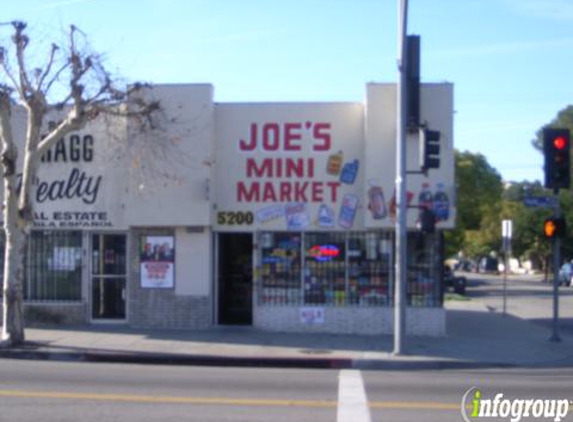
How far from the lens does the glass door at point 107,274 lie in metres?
21.9

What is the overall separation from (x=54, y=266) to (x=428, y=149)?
9774mm

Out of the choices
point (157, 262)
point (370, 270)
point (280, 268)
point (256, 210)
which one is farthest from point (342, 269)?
point (157, 262)

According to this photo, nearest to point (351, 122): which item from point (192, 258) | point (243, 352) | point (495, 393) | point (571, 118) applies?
point (192, 258)

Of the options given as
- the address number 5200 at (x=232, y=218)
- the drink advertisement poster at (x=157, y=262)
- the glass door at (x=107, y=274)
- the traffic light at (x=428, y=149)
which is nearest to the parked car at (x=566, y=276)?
the address number 5200 at (x=232, y=218)

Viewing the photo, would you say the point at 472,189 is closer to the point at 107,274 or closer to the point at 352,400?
the point at 107,274

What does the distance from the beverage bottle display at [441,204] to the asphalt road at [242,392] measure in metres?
4.98

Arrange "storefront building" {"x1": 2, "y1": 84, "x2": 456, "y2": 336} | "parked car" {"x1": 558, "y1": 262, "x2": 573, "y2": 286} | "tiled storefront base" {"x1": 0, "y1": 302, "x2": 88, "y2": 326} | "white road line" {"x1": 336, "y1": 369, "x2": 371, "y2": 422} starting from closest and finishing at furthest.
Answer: "white road line" {"x1": 336, "y1": 369, "x2": 371, "y2": 422}
"storefront building" {"x1": 2, "y1": 84, "x2": 456, "y2": 336}
"tiled storefront base" {"x1": 0, "y1": 302, "x2": 88, "y2": 326}
"parked car" {"x1": 558, "y1": 262, "x2": 573, "y2": 286}

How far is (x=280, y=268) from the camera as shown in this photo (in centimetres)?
2152

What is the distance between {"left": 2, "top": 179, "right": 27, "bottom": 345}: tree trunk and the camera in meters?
18.4

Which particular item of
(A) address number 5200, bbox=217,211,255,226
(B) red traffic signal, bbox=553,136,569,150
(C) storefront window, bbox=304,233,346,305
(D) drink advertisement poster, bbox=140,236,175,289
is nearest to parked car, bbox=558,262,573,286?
(B) red traffic signal, bbox=553,136,569,150

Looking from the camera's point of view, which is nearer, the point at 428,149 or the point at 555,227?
the point at 428,149

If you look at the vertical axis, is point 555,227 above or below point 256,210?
below

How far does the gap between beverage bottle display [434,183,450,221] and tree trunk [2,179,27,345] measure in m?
9.10

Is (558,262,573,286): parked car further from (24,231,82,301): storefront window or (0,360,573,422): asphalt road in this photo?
(0,360,573,422): asphalt road
